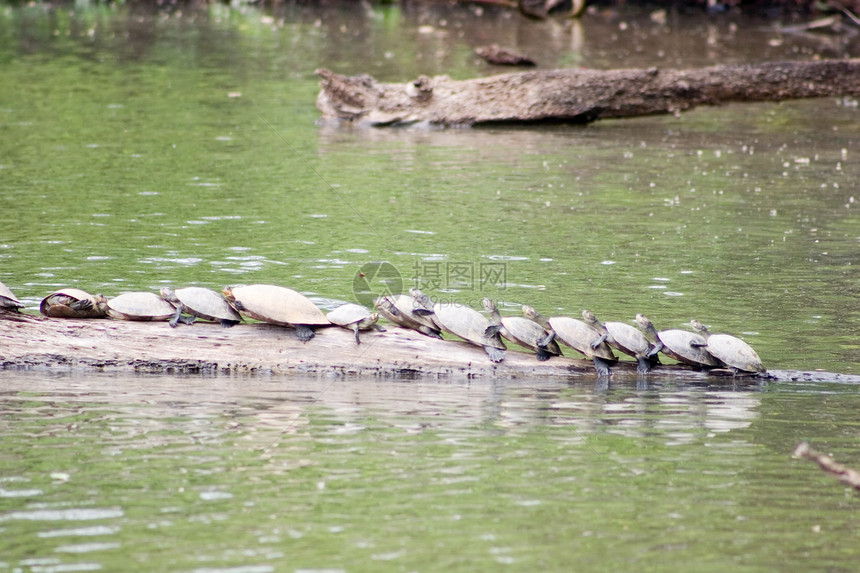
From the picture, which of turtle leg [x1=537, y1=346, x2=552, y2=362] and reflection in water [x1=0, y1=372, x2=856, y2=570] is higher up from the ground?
turtle leg [x1=537, y1=346, x2=552, y2=362]

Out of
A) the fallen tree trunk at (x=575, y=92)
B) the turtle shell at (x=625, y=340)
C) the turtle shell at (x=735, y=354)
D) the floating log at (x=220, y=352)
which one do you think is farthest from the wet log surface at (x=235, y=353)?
the fallen tree trunk at (x=575, y=92)

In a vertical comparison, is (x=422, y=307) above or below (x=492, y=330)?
above

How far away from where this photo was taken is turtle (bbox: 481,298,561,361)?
7023 millimetres

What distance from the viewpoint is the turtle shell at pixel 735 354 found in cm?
693

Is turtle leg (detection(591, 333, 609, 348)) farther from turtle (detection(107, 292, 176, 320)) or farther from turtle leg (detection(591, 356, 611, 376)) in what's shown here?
turtle (detection(107, 292, 176, 320))

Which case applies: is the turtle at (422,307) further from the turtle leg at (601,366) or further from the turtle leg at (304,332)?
the turtle leg at (601,366)

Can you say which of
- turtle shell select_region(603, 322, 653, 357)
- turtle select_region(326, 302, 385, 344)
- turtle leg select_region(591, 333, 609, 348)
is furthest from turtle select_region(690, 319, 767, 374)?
turtle select_region(326, 302, 385, 344)

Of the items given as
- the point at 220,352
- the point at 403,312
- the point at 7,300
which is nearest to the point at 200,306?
the point at 220,352

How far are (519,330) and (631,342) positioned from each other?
28.4 inches

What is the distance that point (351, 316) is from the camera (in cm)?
695

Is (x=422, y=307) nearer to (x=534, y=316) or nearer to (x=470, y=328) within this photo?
(x=470, y=328)

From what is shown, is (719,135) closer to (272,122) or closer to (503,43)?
(272,122)

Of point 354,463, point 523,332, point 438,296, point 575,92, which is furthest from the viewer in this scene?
point 575,92

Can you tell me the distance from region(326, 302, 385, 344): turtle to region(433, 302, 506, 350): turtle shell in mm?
436
